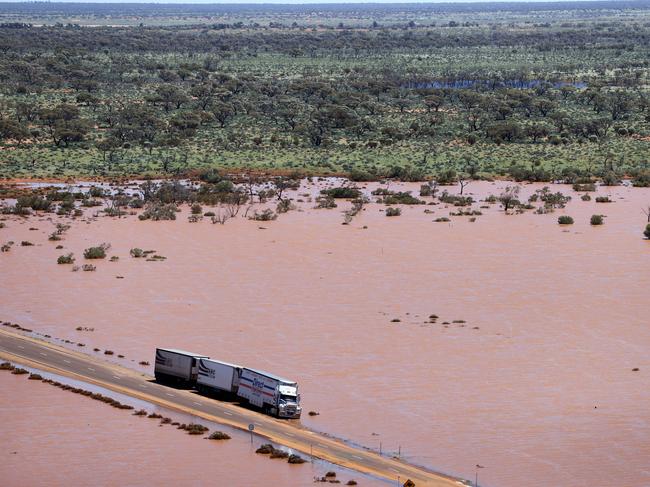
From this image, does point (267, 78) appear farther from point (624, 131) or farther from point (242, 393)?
point (242, 393)

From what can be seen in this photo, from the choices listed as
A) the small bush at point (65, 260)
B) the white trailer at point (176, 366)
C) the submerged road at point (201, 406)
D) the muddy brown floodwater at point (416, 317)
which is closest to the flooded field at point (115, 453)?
the submerged road at point (201, 406)

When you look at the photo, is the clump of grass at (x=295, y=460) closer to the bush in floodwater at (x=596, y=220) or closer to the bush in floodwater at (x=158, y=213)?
the bush in floodwater at (x=158, y=213)

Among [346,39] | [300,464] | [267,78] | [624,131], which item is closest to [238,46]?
[346,39]


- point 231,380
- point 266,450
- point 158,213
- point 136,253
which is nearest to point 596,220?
point 158,213

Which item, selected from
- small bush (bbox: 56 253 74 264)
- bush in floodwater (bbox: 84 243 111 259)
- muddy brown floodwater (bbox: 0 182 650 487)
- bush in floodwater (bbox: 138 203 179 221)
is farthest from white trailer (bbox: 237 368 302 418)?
bush in floodwater (bbox: 138 203 179 221)

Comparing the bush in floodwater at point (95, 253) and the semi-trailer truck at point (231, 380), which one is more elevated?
the semi-trailer truck at point (231, 380)
